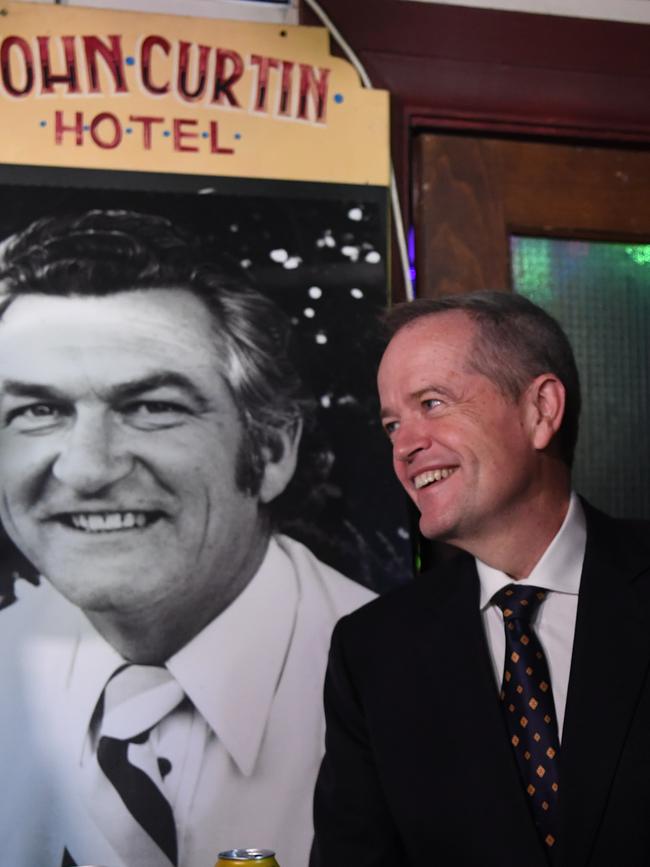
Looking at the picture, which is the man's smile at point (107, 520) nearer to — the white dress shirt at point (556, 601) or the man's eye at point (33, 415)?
the man's eye at point (33, 415)

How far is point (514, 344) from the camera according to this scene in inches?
79.4

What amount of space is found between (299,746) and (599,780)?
25.9 inches

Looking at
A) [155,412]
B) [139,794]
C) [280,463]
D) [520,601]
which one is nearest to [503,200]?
[280,463]

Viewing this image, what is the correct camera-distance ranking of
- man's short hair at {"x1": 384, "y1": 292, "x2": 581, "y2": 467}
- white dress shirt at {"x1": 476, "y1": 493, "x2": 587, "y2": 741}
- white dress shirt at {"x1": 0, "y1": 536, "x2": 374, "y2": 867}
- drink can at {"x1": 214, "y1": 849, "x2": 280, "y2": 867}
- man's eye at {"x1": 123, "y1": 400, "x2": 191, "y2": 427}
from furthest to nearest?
man's eye at {"x1": 123, "y1": 400, "x2": 191, "y2": 427}
white dress shirt at {"x1": 0, "y1": 536, "x2": 374, "y2": 867}
man's short hair at {"x1": 384, "y1": 292, "x2": 581, "y2": 467}
white dress shirt at {"x1": 476, "y1": 493, "x2": 587, "y2": 741}
drink can at {"x1": 214, "y1": 849, "x2": 280, "y2": 867}

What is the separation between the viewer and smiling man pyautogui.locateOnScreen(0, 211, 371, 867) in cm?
215

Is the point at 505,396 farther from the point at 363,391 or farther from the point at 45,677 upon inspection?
the point at 45,677

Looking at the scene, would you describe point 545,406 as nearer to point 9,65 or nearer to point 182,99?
point 182,99

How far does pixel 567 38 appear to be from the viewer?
8.43 ft

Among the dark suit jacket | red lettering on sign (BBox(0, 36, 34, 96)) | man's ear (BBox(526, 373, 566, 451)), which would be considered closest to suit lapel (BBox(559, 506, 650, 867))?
the dark suit jacket

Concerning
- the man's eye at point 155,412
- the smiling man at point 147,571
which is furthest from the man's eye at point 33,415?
the man's eye at point 155,412

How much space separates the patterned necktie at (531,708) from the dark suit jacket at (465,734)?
1.1 inches

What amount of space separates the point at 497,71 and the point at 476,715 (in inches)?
52.4

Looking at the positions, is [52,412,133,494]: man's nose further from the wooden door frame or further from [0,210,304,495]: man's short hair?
the wooden door frame

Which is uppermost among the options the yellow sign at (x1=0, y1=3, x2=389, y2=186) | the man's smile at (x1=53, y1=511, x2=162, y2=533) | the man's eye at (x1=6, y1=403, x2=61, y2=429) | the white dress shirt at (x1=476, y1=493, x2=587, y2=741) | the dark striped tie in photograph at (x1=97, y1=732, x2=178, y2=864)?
the yellow sign at (x1=0, y1=3, x2=389, y2=186)
